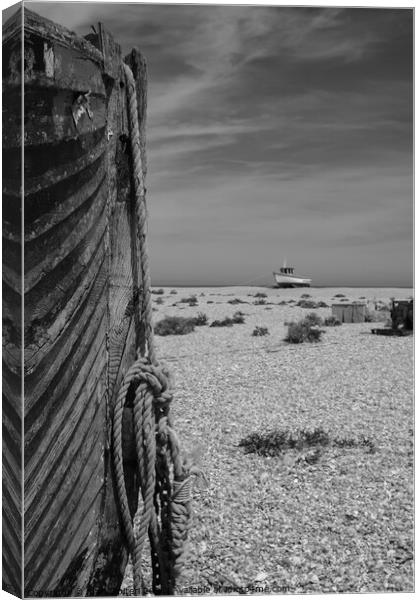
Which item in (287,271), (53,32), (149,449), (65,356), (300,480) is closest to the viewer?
(53,32)

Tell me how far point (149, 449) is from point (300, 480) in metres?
2.75

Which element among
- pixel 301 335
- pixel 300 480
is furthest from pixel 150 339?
pixel 301 335

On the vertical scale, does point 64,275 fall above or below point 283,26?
below

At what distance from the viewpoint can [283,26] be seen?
3.68 m

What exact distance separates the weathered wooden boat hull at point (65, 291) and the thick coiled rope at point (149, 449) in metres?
0.04

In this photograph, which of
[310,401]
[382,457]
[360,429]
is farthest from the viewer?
[310,401]

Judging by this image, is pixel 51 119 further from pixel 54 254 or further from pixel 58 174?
pixel 54 254

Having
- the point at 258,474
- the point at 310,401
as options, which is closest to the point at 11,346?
the point at 258,474

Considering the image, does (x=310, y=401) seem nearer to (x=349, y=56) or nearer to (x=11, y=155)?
(x=349, y=56)

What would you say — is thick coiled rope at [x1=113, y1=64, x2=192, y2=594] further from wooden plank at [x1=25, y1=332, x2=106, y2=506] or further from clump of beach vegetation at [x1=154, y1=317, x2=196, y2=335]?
clump of beach vegetation at [x1=154, y1=317, x2=196, y2=335]

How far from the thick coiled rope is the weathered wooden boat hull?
44 mm

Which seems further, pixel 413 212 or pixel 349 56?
pixel 349 56

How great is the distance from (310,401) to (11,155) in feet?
19.3

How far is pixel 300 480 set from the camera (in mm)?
4660
